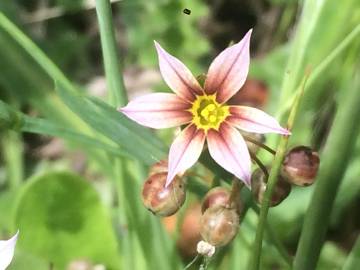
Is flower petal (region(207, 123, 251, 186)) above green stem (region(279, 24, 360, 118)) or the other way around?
the other way around

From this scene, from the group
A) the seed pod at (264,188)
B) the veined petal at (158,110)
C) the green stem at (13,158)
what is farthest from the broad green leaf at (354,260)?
the green stem at (13,158)

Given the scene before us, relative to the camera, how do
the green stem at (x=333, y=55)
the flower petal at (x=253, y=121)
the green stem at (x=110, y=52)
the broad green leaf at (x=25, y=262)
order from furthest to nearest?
the broad green leaf at (x=25, y=262), the green stem at (x=333, y=55), the green stem at (x=110, y=52), the flower petal at (x=253, y=121)

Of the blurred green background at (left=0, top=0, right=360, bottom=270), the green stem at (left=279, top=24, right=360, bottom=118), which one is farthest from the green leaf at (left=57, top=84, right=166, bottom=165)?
the green stem at (left=279, top=24, right=360, bottom=118)

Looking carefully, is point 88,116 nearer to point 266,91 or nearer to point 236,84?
point 236,84

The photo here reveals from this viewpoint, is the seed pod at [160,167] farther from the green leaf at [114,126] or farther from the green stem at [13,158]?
the green stem at [13,158]

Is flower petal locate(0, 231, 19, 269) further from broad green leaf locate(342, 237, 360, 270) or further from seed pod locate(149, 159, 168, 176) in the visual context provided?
broad green leaf locate(342, 237, 360, 270)

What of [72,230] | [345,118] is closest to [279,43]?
[72,230]
